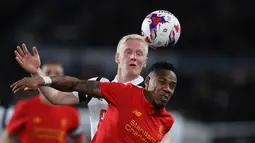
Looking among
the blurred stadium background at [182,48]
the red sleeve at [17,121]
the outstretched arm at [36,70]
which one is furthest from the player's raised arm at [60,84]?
the blurred stadium background at [182,48]

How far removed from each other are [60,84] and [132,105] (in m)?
0.60

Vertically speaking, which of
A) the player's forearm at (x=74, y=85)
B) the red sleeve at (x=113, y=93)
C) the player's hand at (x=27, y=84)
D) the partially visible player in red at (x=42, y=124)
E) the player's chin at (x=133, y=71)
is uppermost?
the player's hand at (x=27, y=84)

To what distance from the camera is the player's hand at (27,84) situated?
5.01 m

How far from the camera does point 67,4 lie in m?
16.1

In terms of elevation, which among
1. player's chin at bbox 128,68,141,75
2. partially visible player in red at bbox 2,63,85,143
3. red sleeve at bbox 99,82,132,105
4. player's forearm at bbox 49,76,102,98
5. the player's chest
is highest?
player's forearm at bbox 49,76,102,98

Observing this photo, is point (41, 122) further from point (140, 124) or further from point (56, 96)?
point (140, 124)

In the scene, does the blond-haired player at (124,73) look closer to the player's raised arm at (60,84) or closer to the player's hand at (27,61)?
the player's hand at (27,61)

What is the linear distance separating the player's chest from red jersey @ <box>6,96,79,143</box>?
2892mm

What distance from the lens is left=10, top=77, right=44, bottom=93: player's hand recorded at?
5006mm

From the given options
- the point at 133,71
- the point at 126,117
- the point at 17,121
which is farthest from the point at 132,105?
the point at 17,121

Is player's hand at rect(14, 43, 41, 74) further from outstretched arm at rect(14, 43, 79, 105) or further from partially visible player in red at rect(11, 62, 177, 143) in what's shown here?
partially visible player in red at rect(11, 62, 177, 143)

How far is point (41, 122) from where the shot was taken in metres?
8.46

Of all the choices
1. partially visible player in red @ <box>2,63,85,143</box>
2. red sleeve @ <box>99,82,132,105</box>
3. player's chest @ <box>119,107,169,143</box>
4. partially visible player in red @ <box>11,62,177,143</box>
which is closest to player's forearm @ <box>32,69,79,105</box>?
partially visible player in red @ <box>11,62,177,143</box>

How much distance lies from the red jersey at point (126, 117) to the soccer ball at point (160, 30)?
2.41 feet
